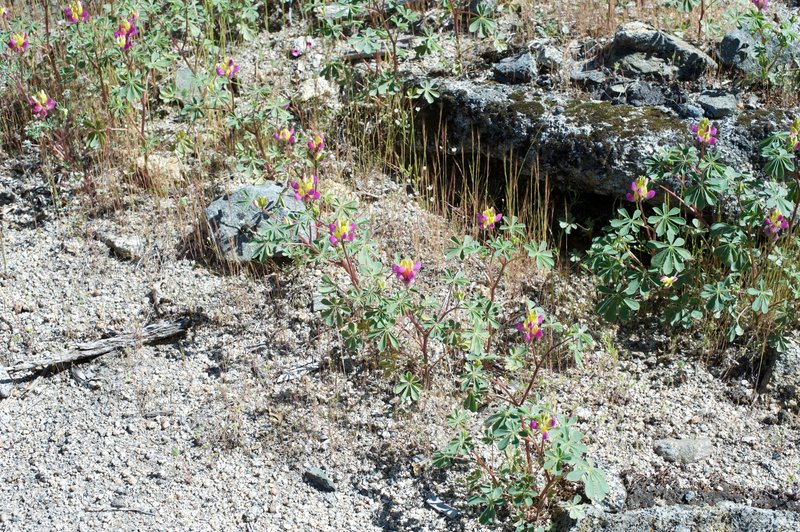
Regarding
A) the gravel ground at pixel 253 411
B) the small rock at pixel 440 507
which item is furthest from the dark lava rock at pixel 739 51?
the small rock at pixel 440 507

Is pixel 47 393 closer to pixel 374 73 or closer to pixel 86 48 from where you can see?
pixel 86 48

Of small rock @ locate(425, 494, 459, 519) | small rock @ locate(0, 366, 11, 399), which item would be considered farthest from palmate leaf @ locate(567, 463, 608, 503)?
small rock @ locate(0, 366, 11, 399)

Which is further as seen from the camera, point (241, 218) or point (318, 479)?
point (241, 218)

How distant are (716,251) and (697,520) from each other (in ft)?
3.78

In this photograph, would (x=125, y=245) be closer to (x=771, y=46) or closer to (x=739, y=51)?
(x=739, y=51)

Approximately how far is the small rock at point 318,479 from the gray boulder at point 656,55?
2823mm

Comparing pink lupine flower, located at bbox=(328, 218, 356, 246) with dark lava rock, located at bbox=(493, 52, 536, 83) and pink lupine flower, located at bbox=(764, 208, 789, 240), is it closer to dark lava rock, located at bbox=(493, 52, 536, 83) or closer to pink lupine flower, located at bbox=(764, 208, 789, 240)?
pink lupine flower, located at bbox=(764, 208, 789, 240)

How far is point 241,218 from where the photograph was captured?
414cm

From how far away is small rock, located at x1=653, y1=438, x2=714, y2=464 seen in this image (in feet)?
10.6

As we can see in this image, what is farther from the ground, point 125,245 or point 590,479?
point 125,245

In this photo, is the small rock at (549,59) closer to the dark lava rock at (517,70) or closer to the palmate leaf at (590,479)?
the dark lava rock at (517,70)

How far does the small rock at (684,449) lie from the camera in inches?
128

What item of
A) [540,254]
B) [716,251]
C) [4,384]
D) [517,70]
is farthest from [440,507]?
[517,70]

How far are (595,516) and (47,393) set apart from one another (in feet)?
7.92
